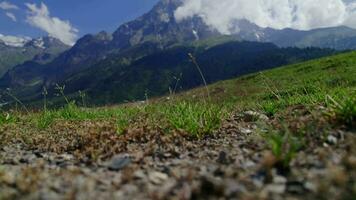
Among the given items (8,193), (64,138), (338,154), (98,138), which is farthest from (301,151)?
(64,138)

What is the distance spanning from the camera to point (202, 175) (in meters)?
4.57

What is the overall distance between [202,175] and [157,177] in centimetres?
70

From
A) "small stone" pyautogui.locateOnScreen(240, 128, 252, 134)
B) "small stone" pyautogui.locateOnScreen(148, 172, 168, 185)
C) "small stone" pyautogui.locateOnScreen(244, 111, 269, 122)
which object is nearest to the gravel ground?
"small stone" pyautogui.locateOnScreen(148, 172, 168, 185)

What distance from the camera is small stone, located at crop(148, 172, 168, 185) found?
484cm

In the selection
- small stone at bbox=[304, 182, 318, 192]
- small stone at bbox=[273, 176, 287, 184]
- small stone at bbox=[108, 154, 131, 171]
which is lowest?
small stone at bbox=[108, 154, 131, 171]

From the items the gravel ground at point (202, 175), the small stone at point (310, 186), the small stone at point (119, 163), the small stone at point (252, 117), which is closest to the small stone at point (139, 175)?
the gravel ground at point (202, 175)

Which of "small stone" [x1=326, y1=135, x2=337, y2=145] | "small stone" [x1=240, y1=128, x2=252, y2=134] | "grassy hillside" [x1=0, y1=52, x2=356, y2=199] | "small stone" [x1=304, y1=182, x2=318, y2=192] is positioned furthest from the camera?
"small stone" [x1=240, y1=128, x2=252, y2=134]

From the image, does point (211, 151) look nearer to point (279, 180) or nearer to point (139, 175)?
point (139, 175)

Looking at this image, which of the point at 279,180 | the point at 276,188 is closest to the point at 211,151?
the point at 279,180

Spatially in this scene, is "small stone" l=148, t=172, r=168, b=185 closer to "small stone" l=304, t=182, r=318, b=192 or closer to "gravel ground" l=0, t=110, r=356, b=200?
"gravel ground" l=0, t=110, r=356, b=200

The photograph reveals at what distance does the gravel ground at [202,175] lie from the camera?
13.0 ft

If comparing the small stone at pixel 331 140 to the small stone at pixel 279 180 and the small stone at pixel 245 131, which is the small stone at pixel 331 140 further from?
the small stone at pixel 245 131

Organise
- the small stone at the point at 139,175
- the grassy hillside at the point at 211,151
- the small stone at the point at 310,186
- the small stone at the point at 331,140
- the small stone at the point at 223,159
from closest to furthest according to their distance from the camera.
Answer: the small stone at the point at 310,186 < the grassy hillside at the point at 211,151 < the small stone at the point at 139,175 < the small stone at the point at 223,159 < the small stone at the point at 331,140

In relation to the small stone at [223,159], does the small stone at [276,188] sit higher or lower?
higher
